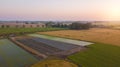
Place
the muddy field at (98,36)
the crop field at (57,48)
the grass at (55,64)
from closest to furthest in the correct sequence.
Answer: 1. the grass at (55,64)
2. the crop field at (57,48)
3. the muddy field at (98,36)

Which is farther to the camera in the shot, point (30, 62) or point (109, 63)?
point (30, 62)

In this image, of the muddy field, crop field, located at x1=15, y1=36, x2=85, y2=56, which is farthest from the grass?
the muddy field

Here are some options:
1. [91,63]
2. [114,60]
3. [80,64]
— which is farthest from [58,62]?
[114,60]

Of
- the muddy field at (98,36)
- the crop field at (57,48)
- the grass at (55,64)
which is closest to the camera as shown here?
the grass at (55,64)

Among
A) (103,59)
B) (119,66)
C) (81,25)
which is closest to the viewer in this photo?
(119,66)

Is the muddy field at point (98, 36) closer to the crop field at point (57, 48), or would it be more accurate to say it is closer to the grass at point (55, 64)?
the crop field at point (57, 48)

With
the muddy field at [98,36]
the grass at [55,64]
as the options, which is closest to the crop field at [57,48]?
the grass at [55,64]

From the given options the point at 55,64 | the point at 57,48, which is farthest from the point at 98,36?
the point at 55,64

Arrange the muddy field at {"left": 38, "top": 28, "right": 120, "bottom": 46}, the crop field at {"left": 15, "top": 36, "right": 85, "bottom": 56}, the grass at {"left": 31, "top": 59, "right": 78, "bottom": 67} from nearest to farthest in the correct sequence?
the grass at {"left": 31, "top": 59, "right": 78, "bottom": 67} < the crop field at {"left": 15, "top": 36, "right": 85, "bottom": 56} < the muddy field at {"left": 38, "top": 28, "right": 120, "bottom": 46}

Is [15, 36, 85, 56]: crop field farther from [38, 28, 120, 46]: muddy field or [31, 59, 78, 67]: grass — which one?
[38, 28, 120, 46]: muddy field

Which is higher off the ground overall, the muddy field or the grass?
the muddy field

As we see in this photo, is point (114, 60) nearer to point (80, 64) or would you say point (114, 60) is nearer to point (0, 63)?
point (80, 64)
